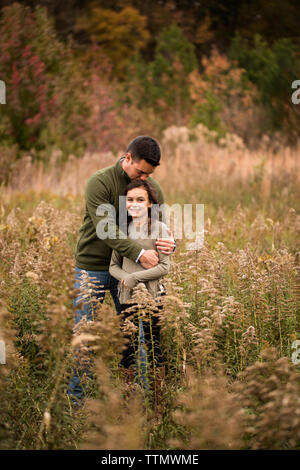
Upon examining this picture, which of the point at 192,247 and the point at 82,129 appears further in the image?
the point at 82,129

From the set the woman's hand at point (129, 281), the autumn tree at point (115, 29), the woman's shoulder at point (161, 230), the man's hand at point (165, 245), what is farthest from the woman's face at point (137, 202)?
the autumn tree at point (115, 29)

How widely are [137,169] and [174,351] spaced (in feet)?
4.48

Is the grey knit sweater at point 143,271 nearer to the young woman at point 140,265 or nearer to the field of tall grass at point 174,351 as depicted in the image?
the young woman at point 140,265

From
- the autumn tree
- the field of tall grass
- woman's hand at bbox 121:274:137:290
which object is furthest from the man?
the autumn tree

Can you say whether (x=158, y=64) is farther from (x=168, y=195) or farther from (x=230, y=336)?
(x=230, y=336)

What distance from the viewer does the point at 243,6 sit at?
27344 mm

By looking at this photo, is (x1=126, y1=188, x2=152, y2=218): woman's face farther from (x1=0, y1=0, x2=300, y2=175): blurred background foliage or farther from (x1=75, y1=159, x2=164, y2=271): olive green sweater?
(x1=0, y1=0, x2=300, y2=175): blurred background foliage

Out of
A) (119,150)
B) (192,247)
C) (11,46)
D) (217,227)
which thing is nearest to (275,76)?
(119,150)

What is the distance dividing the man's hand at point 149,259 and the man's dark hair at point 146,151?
652mm

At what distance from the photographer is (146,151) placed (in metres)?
3.49

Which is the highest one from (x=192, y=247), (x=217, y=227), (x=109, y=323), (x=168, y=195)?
(x=168, y=195)

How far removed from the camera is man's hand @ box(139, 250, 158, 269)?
11.0 ft

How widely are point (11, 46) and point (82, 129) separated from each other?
10.4 feet

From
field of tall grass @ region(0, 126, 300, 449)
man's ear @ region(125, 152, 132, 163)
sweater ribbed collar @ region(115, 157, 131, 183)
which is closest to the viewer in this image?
field of tall grass @ region(0, 126, 300, 449)
